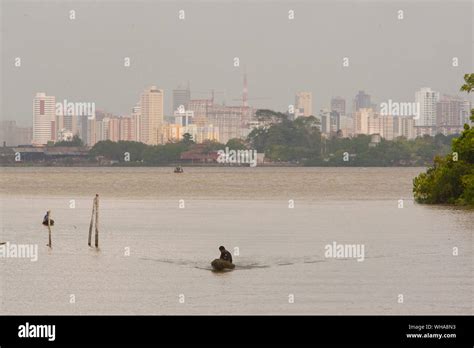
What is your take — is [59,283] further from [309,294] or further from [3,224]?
[3,224]

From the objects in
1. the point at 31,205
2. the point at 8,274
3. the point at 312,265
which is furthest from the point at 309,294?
the point at 31,205

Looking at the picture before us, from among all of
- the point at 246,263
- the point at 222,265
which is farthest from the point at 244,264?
the point at 222,265

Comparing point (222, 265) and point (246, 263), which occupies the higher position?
point (222, 265)

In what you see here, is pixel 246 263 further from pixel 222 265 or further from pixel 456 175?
pixel 456 175

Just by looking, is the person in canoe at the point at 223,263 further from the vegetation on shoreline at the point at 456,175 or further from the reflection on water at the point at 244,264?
the vegetation on shoreline at the point at 456,175

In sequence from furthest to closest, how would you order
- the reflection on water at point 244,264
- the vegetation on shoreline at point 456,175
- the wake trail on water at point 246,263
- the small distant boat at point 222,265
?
the vegetation on shoreline at point 456,175, the wake trail on water at point 246,263, the small distant boat at point 222,265, the reflection on water at point 244,264

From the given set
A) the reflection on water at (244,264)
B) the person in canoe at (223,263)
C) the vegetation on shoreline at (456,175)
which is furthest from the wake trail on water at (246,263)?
the vegetation on shoreline at (456,175)

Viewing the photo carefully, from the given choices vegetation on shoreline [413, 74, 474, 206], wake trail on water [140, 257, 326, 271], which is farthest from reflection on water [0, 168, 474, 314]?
vegetation on shoreline [413, 74, 474, 206]
